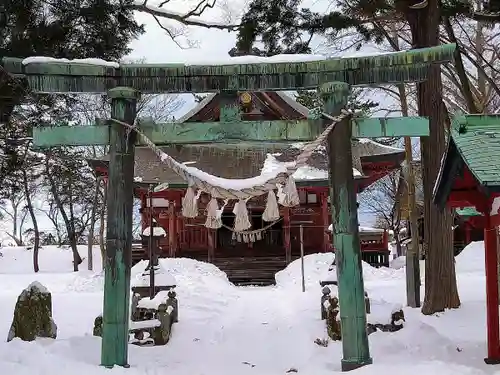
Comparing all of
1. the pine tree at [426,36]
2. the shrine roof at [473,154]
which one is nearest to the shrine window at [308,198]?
the pine tree at [426,36]

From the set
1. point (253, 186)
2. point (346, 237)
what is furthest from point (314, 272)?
point (253, 186)

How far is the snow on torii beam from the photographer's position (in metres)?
6.34

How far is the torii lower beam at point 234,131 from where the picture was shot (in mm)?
6484

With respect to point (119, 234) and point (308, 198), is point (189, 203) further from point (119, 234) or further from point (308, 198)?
point (308, 198)

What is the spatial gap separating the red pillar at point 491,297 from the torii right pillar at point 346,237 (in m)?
1.64

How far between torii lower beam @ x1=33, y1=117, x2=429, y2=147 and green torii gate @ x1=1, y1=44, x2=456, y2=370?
1 cm

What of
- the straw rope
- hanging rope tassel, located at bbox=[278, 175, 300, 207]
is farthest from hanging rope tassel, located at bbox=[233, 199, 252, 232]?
hanging rope tassel, located at bbox=[278, 175, 300, 207]

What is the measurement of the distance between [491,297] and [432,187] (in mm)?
3998

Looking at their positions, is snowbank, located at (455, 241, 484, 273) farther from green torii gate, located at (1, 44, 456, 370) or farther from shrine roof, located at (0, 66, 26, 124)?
shrine roof, located at (0, 66, 26, 124)

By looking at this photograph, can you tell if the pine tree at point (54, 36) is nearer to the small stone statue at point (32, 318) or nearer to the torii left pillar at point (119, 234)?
the torii left pillar at point (119, 234)

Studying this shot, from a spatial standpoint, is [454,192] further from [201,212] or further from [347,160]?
[201,212]

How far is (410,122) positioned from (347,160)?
0.89 meters

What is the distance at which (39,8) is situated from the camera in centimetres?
867

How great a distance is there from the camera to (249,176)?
1805cm
